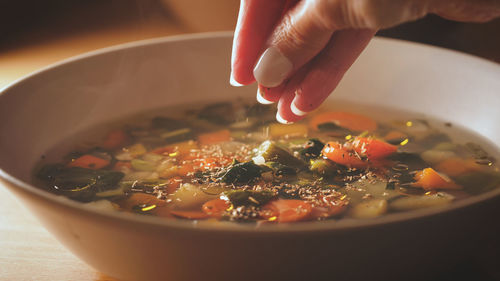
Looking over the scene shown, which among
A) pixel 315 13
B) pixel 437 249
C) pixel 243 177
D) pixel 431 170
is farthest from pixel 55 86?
pixel 437 249

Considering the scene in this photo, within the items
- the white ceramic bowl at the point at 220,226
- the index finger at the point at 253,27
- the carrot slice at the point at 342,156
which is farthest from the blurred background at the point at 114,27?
the carrot slice at the point at 342,156

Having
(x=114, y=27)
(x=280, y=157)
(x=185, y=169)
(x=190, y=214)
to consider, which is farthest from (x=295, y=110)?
(x=114, y=27)

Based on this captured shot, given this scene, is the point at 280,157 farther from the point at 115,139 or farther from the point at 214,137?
the point at 115,139

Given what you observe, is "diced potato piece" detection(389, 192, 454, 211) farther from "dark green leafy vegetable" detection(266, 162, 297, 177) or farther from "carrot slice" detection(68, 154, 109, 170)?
"carrot slice" detection(68, 154, 109, 170)

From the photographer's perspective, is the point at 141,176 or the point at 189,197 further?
the point at 141,176

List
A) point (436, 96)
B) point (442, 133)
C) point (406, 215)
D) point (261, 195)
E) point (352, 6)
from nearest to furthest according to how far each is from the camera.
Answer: point (406, 215)
point (352, 6)
point (261, 195)
point (442, 133)
point (436, 96)

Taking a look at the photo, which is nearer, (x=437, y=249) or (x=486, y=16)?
(x=437, y=249)

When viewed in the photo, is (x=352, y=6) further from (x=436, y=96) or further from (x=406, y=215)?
(x=436, y=96)
